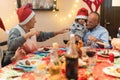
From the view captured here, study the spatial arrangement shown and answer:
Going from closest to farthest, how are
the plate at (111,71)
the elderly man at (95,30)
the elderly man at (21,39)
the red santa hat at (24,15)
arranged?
the plate at (111,71), the elderly man at (21,39), the red santa hat at (24,15), the elderly man at (95,30)

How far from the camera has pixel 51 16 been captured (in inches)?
146

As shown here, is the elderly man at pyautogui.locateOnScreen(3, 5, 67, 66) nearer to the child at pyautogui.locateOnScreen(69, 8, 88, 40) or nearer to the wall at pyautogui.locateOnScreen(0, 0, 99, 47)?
the child at pyautogui.locateOnScreen(69, 8, 88, 40)

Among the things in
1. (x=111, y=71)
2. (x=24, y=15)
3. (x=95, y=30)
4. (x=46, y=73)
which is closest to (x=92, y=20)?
(x=95, y=30)

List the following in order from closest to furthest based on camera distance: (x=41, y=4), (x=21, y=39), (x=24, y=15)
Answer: (x=21, y=39), (x=24, y=15), (x=41, y=4)

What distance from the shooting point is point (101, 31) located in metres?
2.96

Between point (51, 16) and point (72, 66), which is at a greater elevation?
point (51, 16)

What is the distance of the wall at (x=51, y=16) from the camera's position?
3637mm

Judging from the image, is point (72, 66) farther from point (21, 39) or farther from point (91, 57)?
point (21, 39)

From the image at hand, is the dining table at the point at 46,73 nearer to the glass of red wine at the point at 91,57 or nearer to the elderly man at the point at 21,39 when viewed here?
the glass of red wine at the point at 91,57

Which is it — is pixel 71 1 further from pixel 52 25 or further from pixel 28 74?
pixel 28 74

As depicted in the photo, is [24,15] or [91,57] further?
[24,15]

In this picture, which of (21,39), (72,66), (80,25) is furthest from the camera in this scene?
(80,25)

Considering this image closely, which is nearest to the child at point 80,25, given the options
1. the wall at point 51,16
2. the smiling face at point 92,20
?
the smiling face at point 92,20

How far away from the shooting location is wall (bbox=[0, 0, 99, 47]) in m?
3.64
